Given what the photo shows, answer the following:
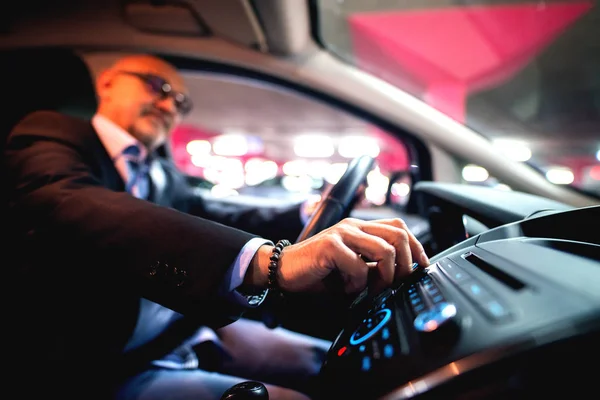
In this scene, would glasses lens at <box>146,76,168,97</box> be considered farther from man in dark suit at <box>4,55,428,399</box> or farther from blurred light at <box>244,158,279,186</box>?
blurred light at <box>244,158,279,186</box>

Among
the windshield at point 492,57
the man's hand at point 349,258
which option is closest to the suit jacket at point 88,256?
the man's hand at point 349,258

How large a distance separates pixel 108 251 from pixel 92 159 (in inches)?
19.1

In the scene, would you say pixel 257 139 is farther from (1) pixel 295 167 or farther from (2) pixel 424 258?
(2) pixel 424 258

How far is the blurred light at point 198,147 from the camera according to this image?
46.4ft

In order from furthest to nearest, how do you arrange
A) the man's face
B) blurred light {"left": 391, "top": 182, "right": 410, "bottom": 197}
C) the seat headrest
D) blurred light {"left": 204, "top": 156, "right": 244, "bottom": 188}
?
blurred light {"left": 204, "top": 156, "right": 244, "bottom": 188} < blurred light {"left": 391, "top": 182, "right": 410, "bottom": 197} < the man's face < the seat headrest

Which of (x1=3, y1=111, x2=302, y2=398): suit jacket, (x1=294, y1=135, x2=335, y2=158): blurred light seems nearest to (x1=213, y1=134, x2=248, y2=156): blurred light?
(x1=294, y1=135, x2=335, y2=158): blurred light

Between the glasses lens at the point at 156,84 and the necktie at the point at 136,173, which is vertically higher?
the glasses lens at the point at 156,84

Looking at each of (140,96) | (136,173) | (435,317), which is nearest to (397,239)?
(435,317)

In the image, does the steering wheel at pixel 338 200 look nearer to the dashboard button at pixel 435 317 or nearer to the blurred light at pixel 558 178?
the dashboard button at pixel 435 317

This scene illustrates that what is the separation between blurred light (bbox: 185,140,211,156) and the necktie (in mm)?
13185

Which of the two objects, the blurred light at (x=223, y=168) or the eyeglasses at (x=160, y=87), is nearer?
the eyeglasses at (x=160, y=87)

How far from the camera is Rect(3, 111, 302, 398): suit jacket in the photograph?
2.17 feet

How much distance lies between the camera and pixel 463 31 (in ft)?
16.0

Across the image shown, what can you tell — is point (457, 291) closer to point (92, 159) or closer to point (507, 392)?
point (507, 392)
